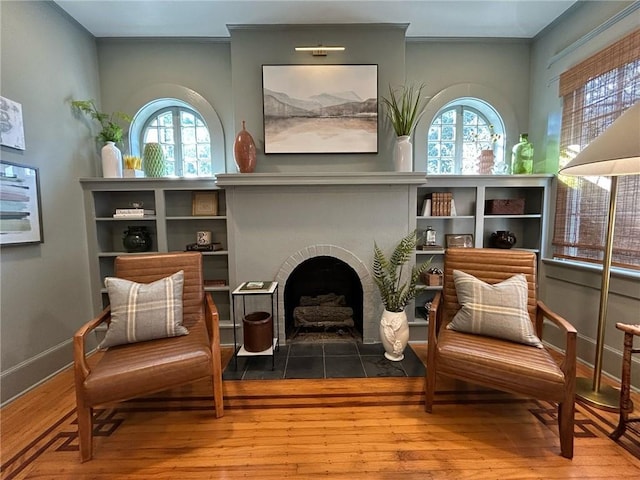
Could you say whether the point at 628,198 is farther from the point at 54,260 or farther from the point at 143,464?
the point at 54,260

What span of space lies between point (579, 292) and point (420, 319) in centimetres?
135

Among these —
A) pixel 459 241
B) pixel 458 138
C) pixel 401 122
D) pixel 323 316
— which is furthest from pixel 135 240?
pixel 458 138

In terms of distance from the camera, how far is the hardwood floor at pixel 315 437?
1461 mm

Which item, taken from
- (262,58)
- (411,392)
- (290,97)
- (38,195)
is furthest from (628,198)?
(38,195)

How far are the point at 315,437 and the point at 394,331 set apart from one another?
1.08 metres

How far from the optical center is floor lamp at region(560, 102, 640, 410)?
1.52 metres

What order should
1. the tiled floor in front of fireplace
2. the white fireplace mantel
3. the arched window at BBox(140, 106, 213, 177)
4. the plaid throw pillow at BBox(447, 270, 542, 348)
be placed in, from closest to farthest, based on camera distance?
1. the plaid throw pillow at BBox(447, 270, 542, 348)
2. the tiled floor in front of fireplace
3. the white fireplace mantel
4. the arched window at BBox(140, 106, 213, 177)

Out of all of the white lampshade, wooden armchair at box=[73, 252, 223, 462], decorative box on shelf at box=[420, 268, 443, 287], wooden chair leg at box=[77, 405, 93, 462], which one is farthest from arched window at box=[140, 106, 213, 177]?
the white lampshade

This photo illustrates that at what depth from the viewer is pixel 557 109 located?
2711 mm

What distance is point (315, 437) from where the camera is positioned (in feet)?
5.49

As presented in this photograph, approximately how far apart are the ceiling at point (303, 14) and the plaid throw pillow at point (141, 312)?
93.5 inches

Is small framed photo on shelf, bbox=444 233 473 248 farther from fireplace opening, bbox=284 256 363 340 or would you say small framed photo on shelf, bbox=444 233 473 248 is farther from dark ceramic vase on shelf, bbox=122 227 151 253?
dark ceramic vase on shelf, bbox=122 227 151 253

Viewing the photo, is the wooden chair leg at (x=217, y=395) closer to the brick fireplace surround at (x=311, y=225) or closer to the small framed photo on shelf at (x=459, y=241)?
the brick fireplace surround at (x=311, y=225)

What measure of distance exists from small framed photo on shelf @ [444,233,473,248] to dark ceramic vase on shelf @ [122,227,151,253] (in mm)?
3136
